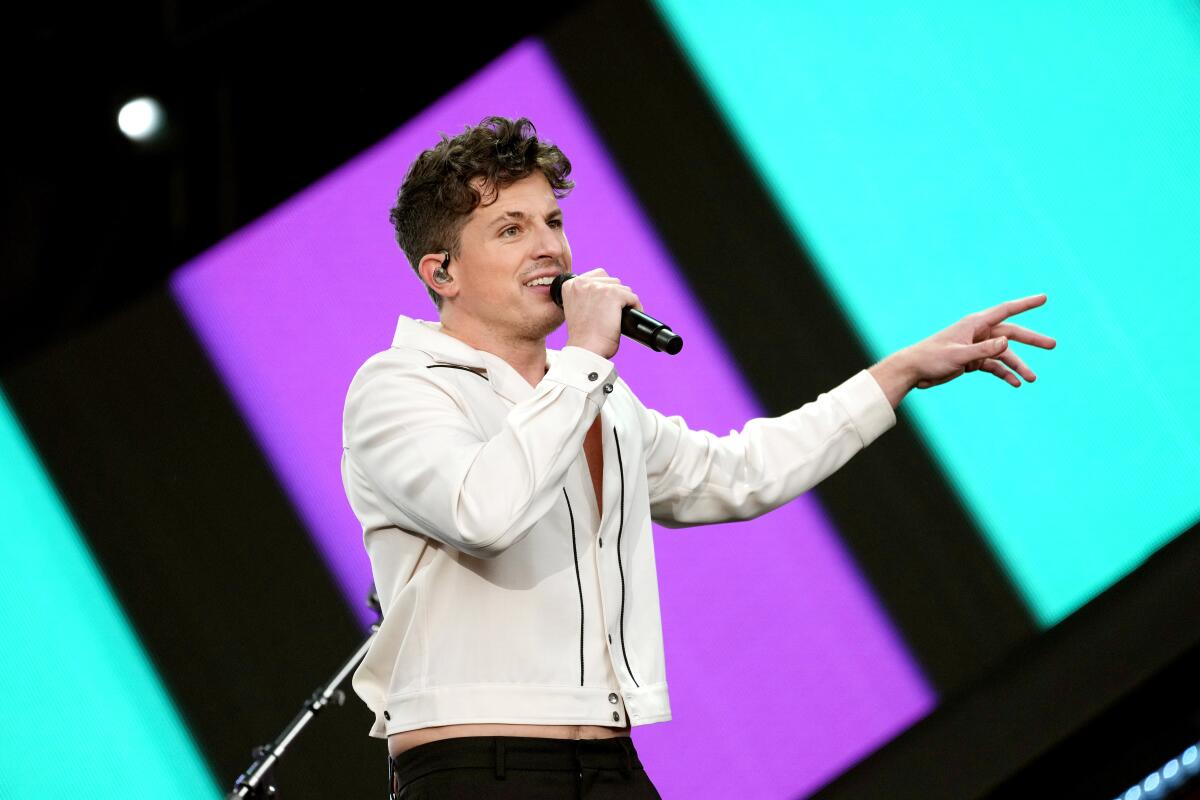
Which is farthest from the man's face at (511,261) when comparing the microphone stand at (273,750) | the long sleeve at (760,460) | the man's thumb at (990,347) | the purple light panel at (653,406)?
the purple light panel at (653,406)

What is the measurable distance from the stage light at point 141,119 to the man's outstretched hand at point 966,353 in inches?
72.2

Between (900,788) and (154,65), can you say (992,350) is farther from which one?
(154,65)

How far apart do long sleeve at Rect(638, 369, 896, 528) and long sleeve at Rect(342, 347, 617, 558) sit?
443 mm

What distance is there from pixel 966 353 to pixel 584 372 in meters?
0.66

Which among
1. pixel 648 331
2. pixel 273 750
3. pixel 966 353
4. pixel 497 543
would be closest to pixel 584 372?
pixel 648 331

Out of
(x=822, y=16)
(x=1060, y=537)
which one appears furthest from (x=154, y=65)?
(x=1060, y=537)

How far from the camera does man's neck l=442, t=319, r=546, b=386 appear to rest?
1.73m

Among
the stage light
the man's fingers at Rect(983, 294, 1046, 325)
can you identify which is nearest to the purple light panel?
the stage light

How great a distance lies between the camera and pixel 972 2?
10.0ft

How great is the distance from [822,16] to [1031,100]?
525mm

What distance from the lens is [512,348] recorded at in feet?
5.68

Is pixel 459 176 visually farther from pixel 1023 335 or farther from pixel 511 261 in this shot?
pixel 1023 335

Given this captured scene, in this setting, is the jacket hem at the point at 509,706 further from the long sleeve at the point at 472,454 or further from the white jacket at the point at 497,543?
the long sleeve at the point at 472,454

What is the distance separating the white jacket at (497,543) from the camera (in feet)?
4.68
